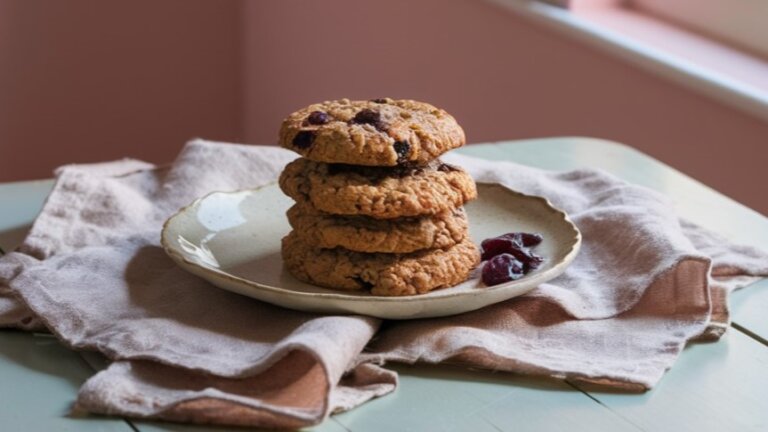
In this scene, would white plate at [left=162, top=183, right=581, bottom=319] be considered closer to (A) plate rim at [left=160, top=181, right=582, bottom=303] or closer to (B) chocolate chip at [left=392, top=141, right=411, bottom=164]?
(A) plate rim at [left=160, top=181, right=582, bottom=303]

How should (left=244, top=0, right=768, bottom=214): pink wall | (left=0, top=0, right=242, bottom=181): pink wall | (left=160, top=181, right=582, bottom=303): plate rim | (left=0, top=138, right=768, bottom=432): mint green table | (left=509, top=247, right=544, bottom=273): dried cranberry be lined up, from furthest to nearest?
(left=0, top=0, right=242, bottom=181): pink wall → (left=244, top=0, right=768, bottom=214): pink wall → (left=509, top=247, right=544, bottom=273): dried cranberry → (left=160, top=181, right=582, bottom=303): plate rim → (left=0, top=138, right=768, bottom=432): mint green table

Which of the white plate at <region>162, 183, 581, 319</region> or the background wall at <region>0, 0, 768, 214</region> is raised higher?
the white plate at <region>162, 183, 581, 319</region>

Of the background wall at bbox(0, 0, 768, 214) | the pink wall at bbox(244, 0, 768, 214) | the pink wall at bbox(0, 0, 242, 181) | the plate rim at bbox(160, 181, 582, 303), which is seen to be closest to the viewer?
the plate rim at bbox(160, 181, 582, 303)

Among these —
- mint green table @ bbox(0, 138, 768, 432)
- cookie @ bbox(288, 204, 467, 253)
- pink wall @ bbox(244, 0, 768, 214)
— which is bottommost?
pink wall @ bbox(244, 0, 768, 214)

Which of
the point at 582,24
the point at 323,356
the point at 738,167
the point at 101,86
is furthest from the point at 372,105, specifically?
the point at 101,86

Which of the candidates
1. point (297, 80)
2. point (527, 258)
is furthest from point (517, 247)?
point (297, 80)

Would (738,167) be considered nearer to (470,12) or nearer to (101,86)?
(470,12)

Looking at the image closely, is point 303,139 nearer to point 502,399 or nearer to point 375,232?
point 375,232

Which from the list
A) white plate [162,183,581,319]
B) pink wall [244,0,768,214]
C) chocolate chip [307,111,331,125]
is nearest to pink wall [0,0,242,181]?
pink wall [244,0,768,214]
